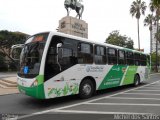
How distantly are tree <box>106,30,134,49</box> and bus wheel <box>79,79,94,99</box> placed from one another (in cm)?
3900

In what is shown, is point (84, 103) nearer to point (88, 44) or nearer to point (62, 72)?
point (62, 72)

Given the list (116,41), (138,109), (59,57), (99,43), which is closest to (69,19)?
(99,43)

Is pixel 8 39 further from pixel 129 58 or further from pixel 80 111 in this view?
pixel 80 111

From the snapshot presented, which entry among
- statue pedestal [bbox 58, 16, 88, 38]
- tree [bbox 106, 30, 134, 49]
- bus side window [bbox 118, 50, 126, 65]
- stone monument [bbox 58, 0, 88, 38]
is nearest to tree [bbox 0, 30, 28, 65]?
tree [bbox 106, 30, 134, 49]

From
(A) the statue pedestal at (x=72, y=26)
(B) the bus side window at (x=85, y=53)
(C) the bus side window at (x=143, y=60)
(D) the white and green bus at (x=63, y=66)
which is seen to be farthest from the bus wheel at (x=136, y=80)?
(A) the statue pedestal at (x=72, y=26)

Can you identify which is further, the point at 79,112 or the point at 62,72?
the point at 62,72

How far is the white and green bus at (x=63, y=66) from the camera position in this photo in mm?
8281

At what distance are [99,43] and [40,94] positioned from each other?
15.8 ft

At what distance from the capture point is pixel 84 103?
9242 millimetres

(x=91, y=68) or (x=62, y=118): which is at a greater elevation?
(x=91, y=68)

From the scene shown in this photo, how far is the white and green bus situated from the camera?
828 centimetres

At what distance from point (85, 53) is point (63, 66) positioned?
5.91ft

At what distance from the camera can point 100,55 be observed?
11508mm

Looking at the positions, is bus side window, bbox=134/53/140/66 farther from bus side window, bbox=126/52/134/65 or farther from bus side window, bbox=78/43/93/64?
bus side window, bbox=78/43/93/64
